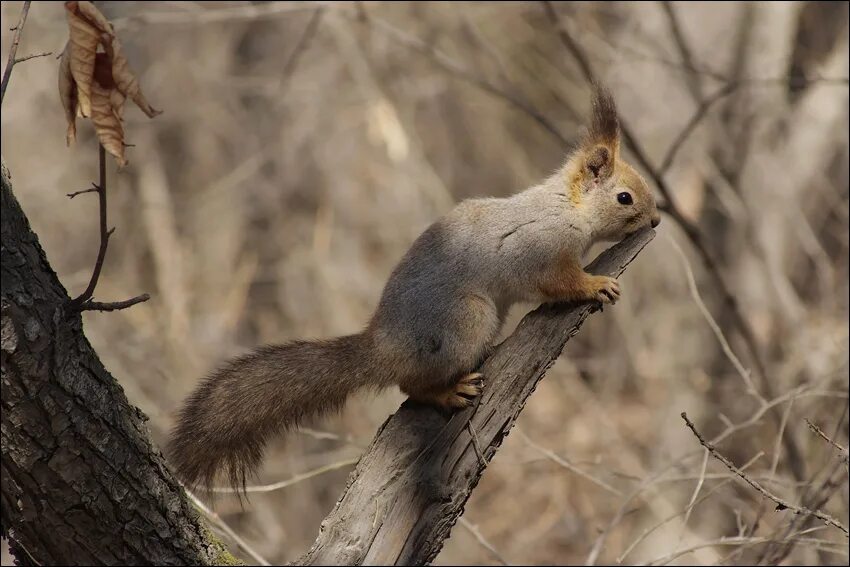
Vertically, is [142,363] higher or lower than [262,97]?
lower

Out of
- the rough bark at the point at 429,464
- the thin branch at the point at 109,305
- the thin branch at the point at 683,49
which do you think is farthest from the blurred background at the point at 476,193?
the thin branch at the point at 109,305

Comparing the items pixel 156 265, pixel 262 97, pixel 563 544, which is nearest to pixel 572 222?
pixel 563 544

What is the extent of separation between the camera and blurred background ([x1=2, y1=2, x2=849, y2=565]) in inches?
194

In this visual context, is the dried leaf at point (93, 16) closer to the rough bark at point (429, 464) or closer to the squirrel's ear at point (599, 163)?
the rough bark at point (429, 464)

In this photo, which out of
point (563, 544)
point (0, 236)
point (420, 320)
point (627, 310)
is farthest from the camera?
point (627, 310)

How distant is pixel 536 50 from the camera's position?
7625 mm

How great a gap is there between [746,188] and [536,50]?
2917 mm

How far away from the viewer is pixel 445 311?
2615 millimetres

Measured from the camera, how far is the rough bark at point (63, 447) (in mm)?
1655

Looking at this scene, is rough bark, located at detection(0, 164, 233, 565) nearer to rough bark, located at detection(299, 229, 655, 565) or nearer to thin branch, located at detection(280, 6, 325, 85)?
rough bark, located at detection(299, 229, 655, 565)

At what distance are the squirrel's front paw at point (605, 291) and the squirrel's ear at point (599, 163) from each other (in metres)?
0.44

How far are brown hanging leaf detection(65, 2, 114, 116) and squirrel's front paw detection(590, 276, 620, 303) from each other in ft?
4.77

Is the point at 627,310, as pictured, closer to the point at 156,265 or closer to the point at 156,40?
the point at 156,265

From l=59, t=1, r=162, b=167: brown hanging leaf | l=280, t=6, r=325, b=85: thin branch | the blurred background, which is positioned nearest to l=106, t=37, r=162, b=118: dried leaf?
l=59, t=1, r=162, b=167: brown hanging leaf
